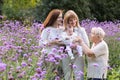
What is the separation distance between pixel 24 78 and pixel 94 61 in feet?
5.70

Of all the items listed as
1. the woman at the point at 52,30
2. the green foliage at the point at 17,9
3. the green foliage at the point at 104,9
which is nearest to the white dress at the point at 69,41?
the woman at the point at 52,30

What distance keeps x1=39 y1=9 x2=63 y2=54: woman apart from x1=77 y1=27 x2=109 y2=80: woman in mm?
477


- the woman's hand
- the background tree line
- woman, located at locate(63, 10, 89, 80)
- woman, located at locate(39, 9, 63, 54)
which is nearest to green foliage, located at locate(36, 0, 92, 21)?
the background tree line

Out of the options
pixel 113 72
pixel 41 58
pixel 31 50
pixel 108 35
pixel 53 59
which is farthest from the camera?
pixel 108 35

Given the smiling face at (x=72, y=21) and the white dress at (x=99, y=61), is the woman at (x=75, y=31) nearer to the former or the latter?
the smiling face at (x=72, y=21)

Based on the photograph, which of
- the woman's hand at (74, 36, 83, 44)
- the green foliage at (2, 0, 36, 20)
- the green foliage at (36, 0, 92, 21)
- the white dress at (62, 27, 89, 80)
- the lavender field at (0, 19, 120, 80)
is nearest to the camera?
the lavender field at (0, 19, 120, 80)

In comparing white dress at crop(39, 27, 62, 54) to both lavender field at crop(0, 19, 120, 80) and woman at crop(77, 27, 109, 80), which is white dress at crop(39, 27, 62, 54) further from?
woman at crop(77, 27, 109, 80)

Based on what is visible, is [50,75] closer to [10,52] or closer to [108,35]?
[10,52]

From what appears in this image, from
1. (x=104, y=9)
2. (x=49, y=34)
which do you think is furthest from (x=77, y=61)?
(x=104, y=9)

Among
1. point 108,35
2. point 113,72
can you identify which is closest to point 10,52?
point 113,72

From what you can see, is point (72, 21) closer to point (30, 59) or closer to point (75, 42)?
point (75, 42)

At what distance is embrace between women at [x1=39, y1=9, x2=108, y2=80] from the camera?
5.38 m

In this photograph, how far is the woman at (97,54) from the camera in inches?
212

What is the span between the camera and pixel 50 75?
4691 millimetres
